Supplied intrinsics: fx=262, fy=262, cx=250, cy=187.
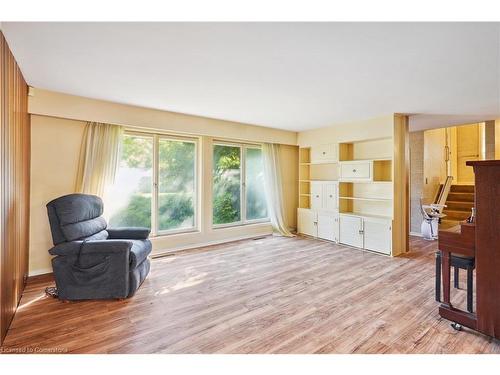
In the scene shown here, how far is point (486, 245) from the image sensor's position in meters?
2.00

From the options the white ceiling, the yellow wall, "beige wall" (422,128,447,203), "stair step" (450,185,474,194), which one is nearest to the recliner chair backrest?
the white ceiling

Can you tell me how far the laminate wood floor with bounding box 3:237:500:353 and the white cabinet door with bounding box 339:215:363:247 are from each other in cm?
92

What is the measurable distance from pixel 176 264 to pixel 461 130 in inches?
354

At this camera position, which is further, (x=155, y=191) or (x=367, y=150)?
(x=367, y=150)

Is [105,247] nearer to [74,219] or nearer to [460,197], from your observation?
[74,219]

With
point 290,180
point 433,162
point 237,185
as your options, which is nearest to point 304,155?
point 290,180

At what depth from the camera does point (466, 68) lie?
8.23 ft

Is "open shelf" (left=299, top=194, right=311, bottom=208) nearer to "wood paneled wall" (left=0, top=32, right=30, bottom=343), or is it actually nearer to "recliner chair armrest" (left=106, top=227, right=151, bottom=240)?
"recliner chair armrest" (left=106, top=227, right=151, bottom=240)

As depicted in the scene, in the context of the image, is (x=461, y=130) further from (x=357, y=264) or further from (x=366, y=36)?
(x=366, y=36)

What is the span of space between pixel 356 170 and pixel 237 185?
2.35 meters

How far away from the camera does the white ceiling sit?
74.3 inches
